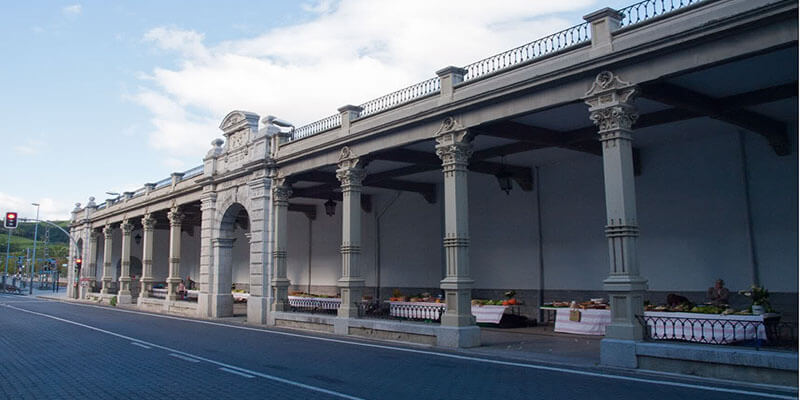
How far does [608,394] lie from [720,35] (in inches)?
248

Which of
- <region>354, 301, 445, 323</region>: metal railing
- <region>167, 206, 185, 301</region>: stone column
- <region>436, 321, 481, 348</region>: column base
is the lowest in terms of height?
<region>436, 321, 481, 348</region>: column base

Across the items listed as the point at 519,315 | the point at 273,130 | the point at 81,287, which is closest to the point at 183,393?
the point at 519,315

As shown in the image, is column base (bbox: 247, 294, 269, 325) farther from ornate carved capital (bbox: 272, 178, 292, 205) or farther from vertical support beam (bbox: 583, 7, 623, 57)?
vertical support beam (bbox: 583, 7, 623, 57)

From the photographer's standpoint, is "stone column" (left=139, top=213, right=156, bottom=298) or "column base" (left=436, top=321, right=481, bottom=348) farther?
"stone column" (left=139, top=213, right=156, bottom=298)

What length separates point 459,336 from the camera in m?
15.0

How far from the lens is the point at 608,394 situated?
359 inches

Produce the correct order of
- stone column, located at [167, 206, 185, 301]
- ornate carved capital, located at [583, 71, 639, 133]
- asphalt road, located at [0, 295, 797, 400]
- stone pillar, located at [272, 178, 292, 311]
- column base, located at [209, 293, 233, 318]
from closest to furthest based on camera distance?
1. asphalt road, located at [0, 295, 797, 400]
2. ornate carved capital, located at [583, 71, 639, 133]
3. stone pillar, located at [272, 178, 292, 311]
4. column base, located at [209, 293, 233, 318]
5. stone column, located at [167, 206, 185, 301]

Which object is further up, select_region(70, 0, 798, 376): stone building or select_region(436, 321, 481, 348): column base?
select_region(70, 0, 798, 376): stone building

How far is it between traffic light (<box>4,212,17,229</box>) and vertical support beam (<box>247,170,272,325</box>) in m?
17.0

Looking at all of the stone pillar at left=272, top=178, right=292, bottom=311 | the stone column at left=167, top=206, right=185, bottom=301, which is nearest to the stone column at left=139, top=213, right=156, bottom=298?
the stone column at left=167, top=206, right=185, bottom=301

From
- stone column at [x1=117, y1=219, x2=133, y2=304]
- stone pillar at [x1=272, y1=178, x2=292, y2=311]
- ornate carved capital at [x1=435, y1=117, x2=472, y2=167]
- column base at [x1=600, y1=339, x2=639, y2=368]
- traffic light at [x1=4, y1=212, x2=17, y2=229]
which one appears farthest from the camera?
stone column at [x1=117, y1=219, x2=133, y2=304]

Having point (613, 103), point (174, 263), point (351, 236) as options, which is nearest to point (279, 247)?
point (351, 236)

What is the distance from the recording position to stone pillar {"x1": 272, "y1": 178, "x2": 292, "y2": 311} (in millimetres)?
22734

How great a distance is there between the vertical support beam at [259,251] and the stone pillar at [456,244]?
374 inches
